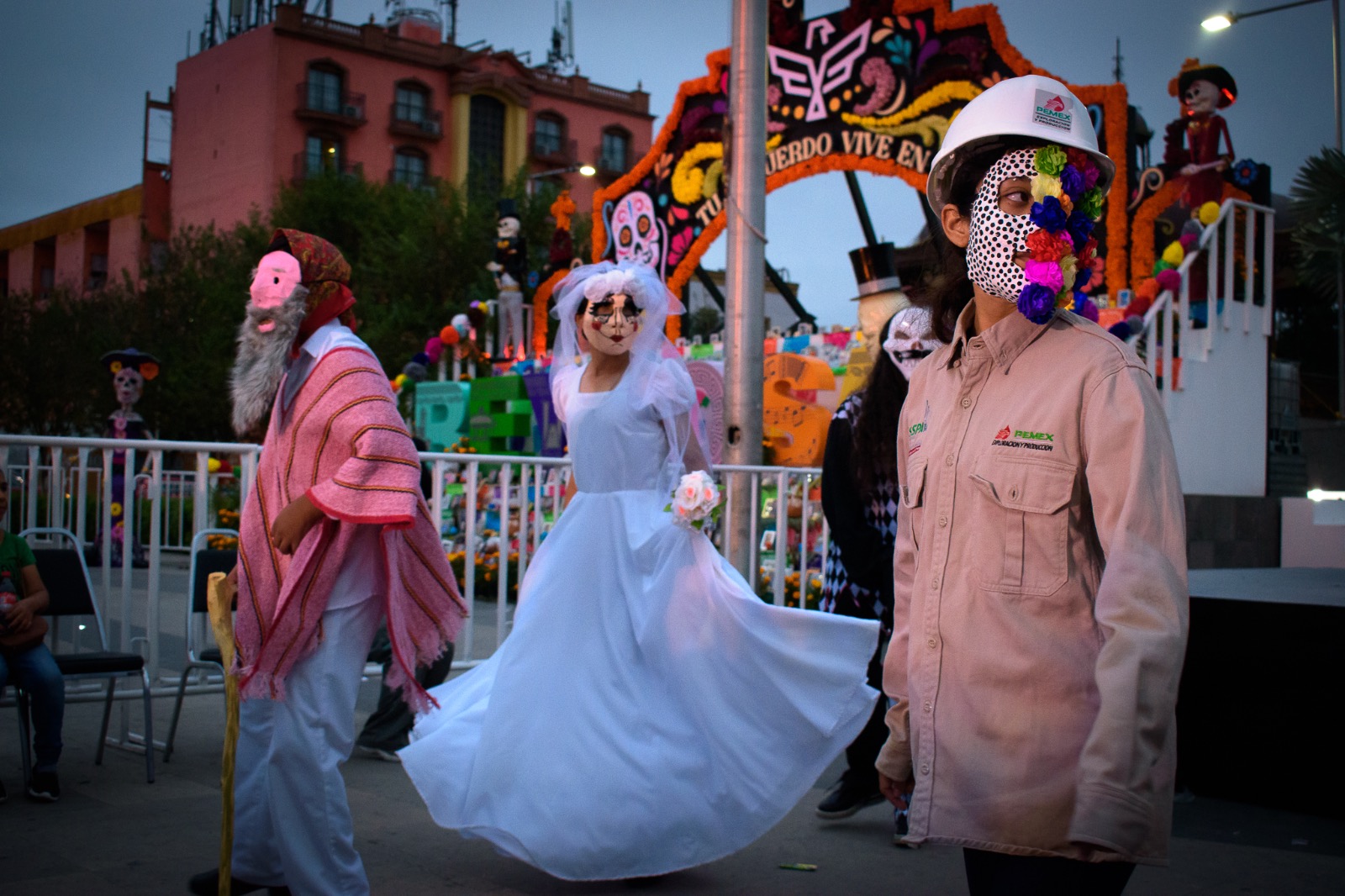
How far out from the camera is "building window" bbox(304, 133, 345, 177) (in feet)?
148

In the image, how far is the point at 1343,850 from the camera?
179 inches

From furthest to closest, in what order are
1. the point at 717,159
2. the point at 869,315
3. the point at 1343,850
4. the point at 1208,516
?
1. the point at 717,159
2. the point at 869,315
3. the point at 1208,516
4. the point at 1343,850

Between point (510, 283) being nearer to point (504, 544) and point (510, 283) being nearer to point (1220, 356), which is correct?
point (1220, 356)

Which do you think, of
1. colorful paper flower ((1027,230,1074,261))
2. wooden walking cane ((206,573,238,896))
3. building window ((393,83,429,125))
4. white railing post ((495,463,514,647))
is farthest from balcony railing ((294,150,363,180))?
colorful paper flower ((1027,230,1074,261))

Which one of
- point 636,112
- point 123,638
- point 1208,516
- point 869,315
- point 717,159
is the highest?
point 636,112

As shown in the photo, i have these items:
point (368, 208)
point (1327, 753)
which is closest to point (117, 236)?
point (368, 208)

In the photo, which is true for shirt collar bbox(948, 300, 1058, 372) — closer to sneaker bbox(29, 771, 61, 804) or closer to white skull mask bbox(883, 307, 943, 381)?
white skull mask bbox(883, 307, 943, 381)

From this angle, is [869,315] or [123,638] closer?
[123,638]

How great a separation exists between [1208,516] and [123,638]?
747 cm

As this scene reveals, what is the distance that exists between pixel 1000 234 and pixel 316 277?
2.32 m

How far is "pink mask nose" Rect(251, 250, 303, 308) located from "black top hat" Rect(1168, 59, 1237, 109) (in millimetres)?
8902

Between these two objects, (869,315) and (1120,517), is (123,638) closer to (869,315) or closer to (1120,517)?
(1120,517)

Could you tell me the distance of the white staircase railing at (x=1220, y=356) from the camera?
380 inches

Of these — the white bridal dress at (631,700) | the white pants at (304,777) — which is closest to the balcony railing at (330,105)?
the white bridal dress at (631,700)
